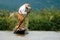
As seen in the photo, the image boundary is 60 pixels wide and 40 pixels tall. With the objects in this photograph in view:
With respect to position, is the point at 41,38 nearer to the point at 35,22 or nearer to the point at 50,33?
the point at 50,33

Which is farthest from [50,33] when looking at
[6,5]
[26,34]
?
[6,5]

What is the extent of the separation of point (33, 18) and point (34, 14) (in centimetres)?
37

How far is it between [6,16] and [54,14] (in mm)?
1432

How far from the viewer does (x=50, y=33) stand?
9516mm

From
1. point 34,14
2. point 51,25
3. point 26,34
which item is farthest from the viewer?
point 34,14

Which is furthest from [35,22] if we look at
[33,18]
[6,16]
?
[6,16]

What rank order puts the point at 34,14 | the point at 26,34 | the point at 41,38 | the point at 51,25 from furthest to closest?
the point at 34,14
the point at 51,25
the point at 26,34
the point at 41,38

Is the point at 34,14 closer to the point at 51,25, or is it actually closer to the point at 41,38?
the point at 51,25

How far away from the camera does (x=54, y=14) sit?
35.5 feet

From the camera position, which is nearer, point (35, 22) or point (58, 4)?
point (35, 22)

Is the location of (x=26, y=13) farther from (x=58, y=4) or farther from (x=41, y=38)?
(x=58, y=4)

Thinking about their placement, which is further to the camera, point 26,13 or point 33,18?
point 33,18

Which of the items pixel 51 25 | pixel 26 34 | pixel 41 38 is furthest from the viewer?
pixel 51 25

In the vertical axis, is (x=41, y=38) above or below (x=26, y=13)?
below
